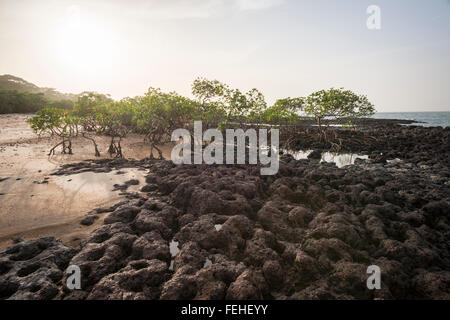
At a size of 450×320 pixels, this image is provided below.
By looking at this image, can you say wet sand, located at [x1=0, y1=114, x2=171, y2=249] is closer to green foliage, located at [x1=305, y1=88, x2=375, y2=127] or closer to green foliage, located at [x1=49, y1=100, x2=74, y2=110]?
green foliage, located at [x1=305, y1=88, x2=375, y2=127]

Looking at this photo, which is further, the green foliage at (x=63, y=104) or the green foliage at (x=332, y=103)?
the green foliage at (x=63, y=104)

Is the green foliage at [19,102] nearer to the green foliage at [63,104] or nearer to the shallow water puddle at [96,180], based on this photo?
the green foliage at [63,104]

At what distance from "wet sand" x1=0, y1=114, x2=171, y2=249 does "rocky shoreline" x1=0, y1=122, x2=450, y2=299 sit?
1130 millimetres

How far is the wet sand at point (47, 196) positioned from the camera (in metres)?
7.17

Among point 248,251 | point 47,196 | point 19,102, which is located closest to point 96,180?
point 47,196

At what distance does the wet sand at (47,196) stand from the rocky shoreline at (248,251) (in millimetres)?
1130

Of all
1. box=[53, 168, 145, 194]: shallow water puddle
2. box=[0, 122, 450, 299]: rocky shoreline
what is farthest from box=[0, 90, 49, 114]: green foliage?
box=[0, 122, 450, 299]: rocky shoreline

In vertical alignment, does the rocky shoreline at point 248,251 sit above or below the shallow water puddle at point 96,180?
below

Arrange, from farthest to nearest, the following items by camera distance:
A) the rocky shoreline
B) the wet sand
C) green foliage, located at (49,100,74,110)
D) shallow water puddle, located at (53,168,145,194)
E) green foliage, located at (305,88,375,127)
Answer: green foliage, located at (49,100,74,110) → green foliage, located at (305,88,375,127) → shallow water puddle, located at (53,168,145,194) → the wet sand → the rocky shoreline

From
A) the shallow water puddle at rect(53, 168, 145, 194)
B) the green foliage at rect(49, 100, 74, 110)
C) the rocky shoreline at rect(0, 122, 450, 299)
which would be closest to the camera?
the rocky shoreline at rect(0, 122, 450, 299)

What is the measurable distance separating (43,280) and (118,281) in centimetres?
183

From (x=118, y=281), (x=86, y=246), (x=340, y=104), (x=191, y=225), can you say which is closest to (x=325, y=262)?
(x=191, y=225)

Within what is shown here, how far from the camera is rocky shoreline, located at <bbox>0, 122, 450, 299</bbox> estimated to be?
4.39 meters

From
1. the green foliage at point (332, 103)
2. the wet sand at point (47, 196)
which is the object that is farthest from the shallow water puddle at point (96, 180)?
the green foliage at point (332, 103)
